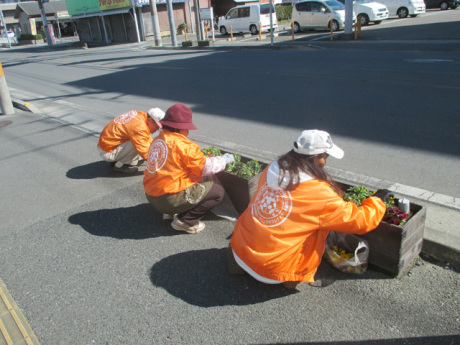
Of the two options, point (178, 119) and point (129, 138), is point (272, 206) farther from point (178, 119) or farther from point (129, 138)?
point (129, 138)

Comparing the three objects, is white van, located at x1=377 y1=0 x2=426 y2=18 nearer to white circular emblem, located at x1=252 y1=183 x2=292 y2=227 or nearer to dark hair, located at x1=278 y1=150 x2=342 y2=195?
dark hair, located at x1=278 y1=150 x2=342 y2=195

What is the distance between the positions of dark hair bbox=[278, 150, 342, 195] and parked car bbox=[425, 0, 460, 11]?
3201 centimetres

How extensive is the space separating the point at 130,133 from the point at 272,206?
9.63 ft

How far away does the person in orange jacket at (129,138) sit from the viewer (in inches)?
197

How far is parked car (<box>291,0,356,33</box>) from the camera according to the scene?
2259cm

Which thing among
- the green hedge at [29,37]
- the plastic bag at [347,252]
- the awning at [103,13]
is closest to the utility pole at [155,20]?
the awning at [103,13]

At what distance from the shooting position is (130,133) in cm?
514

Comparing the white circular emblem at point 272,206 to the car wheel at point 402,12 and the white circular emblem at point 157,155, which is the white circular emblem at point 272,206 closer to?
the white circular emblem at point 157,155

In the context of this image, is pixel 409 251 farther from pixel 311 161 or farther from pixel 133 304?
pixel 133 304

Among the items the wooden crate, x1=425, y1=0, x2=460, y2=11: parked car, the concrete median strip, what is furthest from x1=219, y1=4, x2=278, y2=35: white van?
the concrete median strip

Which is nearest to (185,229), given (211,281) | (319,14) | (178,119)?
(211,281)

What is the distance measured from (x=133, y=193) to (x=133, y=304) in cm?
209

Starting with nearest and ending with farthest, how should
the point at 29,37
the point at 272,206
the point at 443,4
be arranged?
the point at 272,206, the point at 443,4, the point at 29,37

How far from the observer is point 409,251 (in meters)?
3.05
